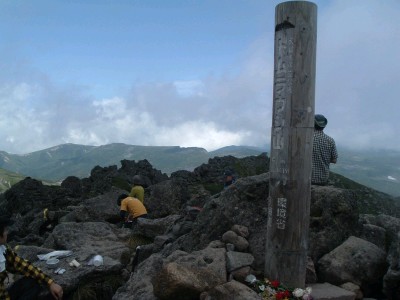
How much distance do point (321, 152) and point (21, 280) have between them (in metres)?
7.69

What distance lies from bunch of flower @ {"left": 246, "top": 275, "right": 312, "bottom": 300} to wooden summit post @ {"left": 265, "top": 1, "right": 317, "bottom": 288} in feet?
0.59

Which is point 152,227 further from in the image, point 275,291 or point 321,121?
point 275,291

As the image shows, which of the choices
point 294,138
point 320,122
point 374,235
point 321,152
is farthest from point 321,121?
point 374,235

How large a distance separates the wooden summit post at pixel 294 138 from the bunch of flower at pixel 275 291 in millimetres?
181

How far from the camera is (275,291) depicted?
25.5 feet

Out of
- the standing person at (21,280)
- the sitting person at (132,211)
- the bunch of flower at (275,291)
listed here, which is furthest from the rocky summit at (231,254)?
the sitting person at (132,211)

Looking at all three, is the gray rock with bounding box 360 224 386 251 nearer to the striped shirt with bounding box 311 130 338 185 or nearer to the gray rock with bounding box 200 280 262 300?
the striped shirt with bounding box 311 130 338 185

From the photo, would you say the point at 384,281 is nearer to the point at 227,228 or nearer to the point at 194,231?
the point at 227,228

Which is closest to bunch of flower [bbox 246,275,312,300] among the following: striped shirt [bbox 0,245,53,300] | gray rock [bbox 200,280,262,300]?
gray rock [bbox 200,280,262,300]

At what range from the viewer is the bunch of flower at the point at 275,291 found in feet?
24.7

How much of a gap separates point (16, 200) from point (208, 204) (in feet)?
143

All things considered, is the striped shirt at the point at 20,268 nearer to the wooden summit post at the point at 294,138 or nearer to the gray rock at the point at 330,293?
the wooden summit post at the point at 294,138

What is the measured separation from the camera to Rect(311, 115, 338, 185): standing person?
Result: 10688 mm

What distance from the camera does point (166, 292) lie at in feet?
25.7
